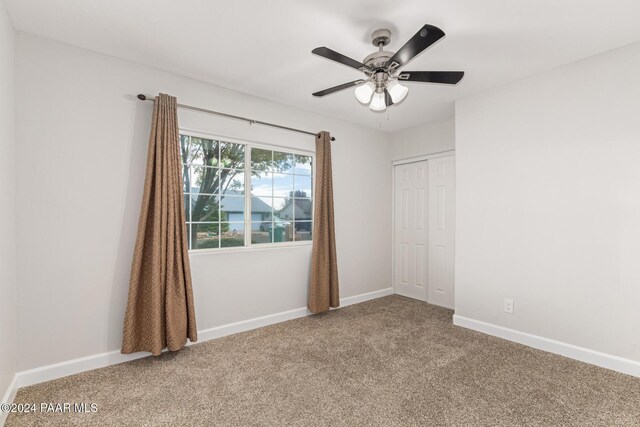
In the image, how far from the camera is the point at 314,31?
2.21 metres

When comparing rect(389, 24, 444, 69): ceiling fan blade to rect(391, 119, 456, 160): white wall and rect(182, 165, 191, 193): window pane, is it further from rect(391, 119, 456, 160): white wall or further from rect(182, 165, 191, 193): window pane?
rect(391, 119, 456, 160): white wall

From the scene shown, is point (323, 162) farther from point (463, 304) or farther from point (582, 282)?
point (582, 282)

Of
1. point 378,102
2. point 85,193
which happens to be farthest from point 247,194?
point 378,102

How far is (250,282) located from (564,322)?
2.90 m

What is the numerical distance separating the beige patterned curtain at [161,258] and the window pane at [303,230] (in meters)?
1.40

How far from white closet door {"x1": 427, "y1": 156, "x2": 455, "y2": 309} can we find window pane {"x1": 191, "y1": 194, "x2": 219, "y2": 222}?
279 cm

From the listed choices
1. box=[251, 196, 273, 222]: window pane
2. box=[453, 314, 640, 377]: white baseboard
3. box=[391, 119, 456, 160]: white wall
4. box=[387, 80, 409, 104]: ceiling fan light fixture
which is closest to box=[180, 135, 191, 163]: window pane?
box=[251, 196, 273, 222]: window pane

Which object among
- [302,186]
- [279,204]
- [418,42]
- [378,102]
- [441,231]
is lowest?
[441,231]

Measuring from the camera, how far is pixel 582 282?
2598 millimetres

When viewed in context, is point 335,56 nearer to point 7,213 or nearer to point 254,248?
point 254,248

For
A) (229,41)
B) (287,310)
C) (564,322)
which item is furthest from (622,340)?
(229,41)

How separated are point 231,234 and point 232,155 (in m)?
0.82

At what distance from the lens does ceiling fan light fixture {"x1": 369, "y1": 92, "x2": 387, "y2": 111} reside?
2.25 m

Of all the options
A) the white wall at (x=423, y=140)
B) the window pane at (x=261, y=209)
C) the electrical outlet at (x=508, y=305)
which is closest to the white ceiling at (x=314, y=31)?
the white wall at (x=423, y=140)
